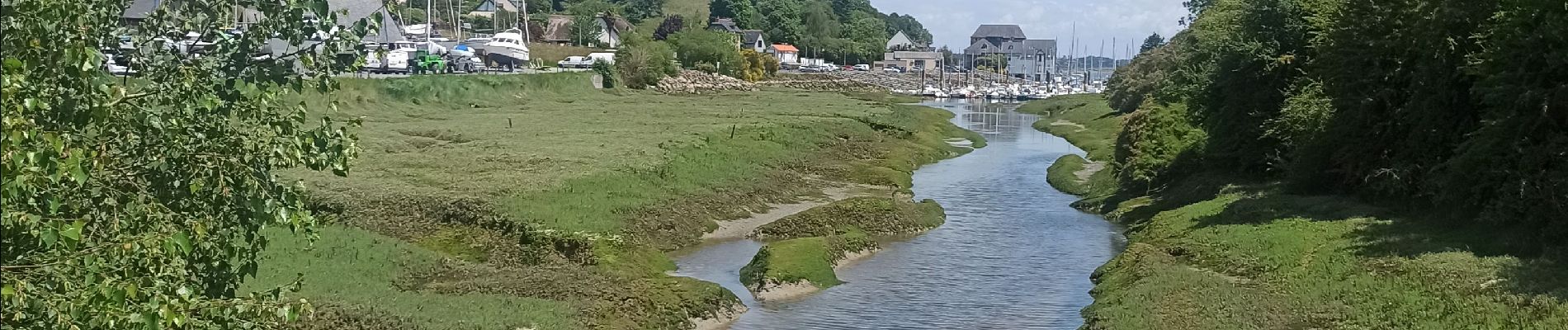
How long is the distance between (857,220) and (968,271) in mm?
8827

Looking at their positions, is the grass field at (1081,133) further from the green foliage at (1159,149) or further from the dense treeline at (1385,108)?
the dense treeline at (1385,108)

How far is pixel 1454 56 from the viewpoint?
39.6 metres

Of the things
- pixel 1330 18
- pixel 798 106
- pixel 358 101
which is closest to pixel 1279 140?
pixel 1330 18

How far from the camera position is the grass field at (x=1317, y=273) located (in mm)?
28516

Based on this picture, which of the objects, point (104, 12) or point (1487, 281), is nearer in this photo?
point (104, 12)

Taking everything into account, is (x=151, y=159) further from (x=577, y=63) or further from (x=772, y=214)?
(x=577, y=63)

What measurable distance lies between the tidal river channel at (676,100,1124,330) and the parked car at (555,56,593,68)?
82.0 m

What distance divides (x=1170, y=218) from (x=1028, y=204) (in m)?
13.3

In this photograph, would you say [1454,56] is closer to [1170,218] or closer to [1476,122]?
[1476,122]

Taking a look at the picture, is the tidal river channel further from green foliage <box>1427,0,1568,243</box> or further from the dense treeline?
green foliage <box>1427,0,1568,243</box>

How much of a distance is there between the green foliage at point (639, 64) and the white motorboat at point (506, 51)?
8.38 metres

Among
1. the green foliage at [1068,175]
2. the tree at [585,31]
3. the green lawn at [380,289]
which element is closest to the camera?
the green lawn at [380,289]

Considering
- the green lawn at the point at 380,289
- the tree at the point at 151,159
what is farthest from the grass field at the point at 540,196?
the tree at the point at 151,159

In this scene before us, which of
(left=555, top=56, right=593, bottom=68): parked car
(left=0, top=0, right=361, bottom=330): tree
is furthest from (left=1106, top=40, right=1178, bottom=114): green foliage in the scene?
(left=0, top=0, right=361, bottom=330): tree
